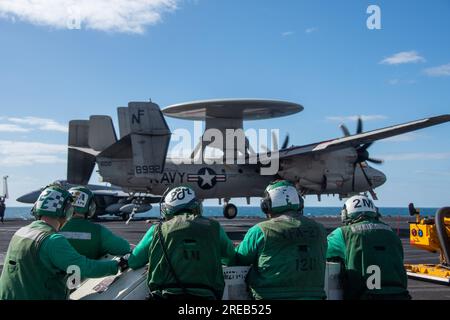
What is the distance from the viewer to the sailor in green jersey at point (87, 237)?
6.34m

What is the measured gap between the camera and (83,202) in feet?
21.7

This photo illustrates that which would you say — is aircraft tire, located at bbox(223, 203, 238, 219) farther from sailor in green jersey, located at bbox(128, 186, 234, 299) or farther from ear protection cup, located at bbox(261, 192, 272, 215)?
sailor in green jersey, located at bbox(128, 186, 234, 299)

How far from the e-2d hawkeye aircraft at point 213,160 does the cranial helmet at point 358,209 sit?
1885 cm

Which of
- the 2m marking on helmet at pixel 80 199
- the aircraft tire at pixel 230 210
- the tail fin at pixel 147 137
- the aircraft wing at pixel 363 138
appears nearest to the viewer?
the 2m marking on helmet at pixel 80 199

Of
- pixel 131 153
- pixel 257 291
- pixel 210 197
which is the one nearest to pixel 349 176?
pixel 210 197

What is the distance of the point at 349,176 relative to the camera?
30266mm

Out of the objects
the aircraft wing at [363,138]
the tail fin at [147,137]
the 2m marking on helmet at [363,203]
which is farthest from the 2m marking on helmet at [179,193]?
the aircraft wing at [363,138]

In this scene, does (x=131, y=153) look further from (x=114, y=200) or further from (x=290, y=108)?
(x=114, y=200)

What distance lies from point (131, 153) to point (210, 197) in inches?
248

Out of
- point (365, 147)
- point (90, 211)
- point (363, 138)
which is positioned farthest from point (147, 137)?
point (90, 211)

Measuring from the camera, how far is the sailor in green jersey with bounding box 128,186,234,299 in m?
4.90

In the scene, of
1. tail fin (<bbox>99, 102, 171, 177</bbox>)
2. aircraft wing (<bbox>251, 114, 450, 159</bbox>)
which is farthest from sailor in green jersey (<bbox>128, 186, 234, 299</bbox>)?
aircraft wing (<bbox>251, 114, 450, 159</bbox>)

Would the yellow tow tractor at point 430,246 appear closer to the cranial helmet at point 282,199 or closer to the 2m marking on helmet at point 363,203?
the 2m marking on helmet at point 363,203
